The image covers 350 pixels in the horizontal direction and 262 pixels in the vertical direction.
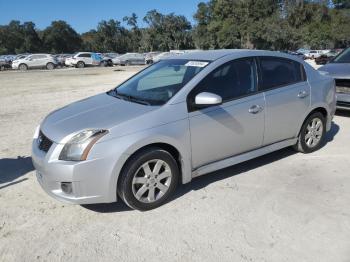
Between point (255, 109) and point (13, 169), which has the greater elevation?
point (255, 109)

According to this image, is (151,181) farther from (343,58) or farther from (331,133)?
(343,58)

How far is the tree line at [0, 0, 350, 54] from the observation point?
7406 cm

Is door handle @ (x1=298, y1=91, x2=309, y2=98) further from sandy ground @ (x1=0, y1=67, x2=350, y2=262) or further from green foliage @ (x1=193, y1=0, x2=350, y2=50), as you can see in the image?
green foliage @ (x1=193, y1=0, x2=350, y2=50)

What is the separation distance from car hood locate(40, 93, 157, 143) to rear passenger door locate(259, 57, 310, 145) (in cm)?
174

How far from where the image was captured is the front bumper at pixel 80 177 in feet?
12.5

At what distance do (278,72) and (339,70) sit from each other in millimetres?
3946

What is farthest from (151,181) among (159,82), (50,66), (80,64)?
(80,64)

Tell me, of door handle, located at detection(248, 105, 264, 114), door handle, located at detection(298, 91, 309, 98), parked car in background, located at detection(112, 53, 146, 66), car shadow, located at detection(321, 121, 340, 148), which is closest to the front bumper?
door handle, located at detection(248, 105, 264, 114)

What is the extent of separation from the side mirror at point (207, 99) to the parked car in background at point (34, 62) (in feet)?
122

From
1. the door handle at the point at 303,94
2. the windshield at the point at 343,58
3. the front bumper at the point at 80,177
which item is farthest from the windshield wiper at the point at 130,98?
the windshield at the point at 343,58

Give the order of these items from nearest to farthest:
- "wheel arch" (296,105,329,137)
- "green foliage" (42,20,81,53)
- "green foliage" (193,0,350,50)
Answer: "wheel arch" (296,105,329,137)
"green foliage" (193,0,350,50)
"green foliage" (42,20,81,53)

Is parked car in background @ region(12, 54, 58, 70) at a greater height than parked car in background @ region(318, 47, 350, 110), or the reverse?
parked car in background @ region(318, 47, 350, 110)

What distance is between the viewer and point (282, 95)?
207 inches

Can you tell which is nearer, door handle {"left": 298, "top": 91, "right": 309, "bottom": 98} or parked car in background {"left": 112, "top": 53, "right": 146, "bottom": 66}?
door handle {"left": 298, "top": 91, "right": 309, "bottom": 98}
